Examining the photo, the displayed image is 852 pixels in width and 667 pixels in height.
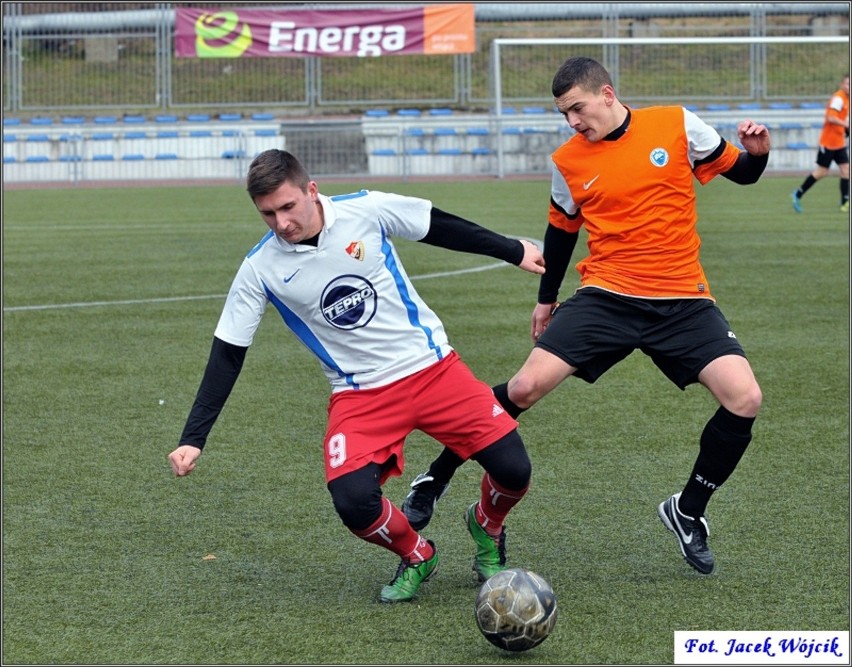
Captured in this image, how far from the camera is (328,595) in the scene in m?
4.80

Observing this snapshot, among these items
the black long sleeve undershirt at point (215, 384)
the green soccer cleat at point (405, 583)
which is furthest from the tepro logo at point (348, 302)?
the green soccer cleat at point (405, 583)

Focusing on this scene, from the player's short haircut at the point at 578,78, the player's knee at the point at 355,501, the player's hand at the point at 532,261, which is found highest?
the player's short haircut at the point at 578,78

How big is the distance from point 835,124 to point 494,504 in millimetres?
16672

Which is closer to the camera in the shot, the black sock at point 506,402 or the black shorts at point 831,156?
the black sock at point 506,402

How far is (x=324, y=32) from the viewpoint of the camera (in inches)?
1224

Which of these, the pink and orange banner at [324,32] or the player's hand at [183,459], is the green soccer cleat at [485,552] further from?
the pink and orange banner at [324,32]

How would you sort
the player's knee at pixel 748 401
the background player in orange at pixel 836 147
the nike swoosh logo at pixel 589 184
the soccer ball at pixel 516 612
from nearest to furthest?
the soccer ball at pixel 516 612, the player's knee at pixel 748 401, the nike swoosh logo at pixel 589 184, the background player in orange at pixel 836 147

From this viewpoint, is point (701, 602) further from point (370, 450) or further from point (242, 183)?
point (242, 183)

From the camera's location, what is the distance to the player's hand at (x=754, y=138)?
534cm

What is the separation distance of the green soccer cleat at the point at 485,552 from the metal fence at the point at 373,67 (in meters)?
27.0

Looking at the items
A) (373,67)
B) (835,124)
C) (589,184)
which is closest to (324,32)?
(373,67)

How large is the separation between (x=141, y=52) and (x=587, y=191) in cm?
2945

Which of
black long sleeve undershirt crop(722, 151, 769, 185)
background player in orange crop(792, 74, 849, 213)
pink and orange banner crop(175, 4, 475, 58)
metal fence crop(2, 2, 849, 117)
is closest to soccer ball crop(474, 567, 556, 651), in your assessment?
black long sleeve undershirt crop(722, 151, 769, 185)

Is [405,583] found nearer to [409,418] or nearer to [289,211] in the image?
[409,418]
